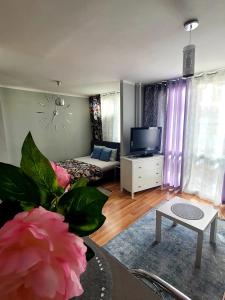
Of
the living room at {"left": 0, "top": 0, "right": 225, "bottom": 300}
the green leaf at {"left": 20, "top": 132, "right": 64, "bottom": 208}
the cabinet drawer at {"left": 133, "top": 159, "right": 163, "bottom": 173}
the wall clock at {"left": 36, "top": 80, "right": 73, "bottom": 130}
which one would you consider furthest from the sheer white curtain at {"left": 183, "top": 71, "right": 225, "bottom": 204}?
the green leaf at {"left": 20, "top": 132, "right": 64, "bottom": 208}

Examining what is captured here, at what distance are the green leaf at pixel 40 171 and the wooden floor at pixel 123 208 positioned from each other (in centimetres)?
200

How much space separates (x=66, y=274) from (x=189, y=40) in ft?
7.11

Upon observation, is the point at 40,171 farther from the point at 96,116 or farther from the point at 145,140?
the point at 96,116

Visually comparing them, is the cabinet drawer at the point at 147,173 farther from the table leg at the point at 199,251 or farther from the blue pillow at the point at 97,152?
the table leg at the point at 199,251

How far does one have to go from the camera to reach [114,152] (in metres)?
4.43

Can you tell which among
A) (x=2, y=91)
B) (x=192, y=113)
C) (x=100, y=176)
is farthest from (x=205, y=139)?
(x=2, y=91)

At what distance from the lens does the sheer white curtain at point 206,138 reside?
115 inches

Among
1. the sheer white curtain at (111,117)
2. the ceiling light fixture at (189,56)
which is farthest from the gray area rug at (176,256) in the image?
the sheer white curtain at (111,117)

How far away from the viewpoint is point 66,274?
0.29m

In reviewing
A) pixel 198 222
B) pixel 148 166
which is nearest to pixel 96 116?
pixel 148 166

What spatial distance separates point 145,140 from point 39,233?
338 cm

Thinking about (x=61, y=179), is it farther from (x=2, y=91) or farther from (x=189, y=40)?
(x=2, y=91)

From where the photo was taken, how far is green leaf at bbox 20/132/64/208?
425 millimetres

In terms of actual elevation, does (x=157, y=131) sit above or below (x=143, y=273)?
above
